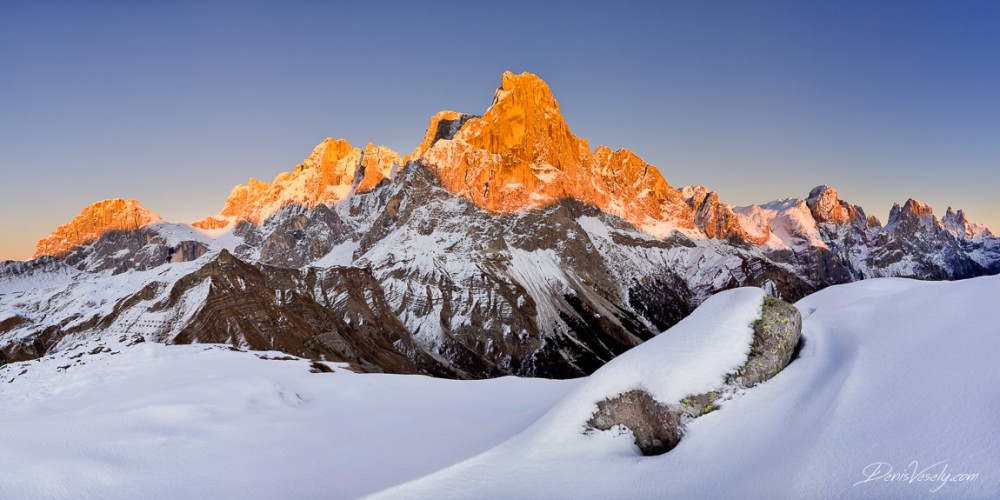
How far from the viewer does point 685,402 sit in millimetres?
11609

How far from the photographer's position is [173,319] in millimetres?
105125

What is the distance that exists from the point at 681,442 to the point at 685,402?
0.98m

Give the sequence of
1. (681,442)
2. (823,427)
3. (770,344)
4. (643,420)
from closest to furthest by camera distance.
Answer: (823,427), (681,442), (643,420), (770,344)

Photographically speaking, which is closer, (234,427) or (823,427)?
(823,427)

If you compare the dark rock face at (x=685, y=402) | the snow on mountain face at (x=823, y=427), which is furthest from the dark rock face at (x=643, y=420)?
the snow on mountain face at (x=823, y=427)

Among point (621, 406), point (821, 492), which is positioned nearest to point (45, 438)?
point (621, 406)

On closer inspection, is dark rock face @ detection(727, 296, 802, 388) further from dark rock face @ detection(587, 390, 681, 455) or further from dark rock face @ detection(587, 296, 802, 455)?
dark rock face @ detection(587, 390, 681, 455)

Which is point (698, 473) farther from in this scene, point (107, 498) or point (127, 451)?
→ point (127, 451)

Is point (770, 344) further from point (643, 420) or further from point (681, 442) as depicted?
point (643, 420)

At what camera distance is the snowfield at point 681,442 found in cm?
801

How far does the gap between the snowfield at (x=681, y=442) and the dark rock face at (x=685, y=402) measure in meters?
0.24

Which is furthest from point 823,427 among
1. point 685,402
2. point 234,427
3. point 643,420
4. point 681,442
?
point 234,427

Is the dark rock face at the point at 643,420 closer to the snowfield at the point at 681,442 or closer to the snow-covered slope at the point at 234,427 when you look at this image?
the snowfield at the point at 681,442

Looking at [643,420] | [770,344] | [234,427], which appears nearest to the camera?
[643,420]
